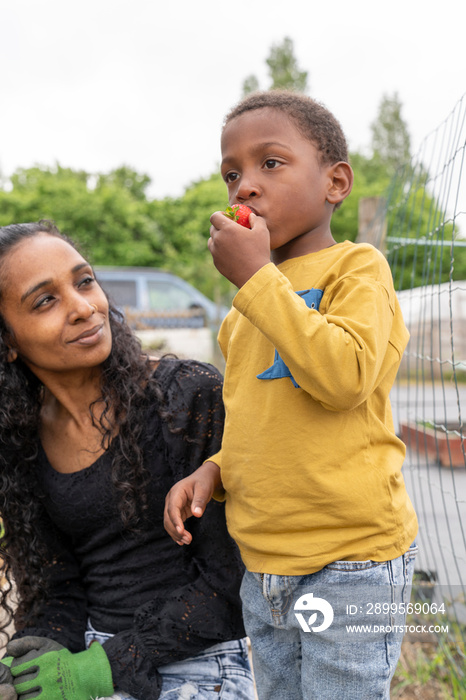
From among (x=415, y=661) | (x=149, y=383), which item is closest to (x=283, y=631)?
(x=149, y=383)

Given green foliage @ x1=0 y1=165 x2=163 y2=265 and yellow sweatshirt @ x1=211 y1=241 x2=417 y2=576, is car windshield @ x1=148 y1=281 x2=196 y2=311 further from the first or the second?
yellow sweatshirt @ x1=211 y1=241 x2=417 y2=576

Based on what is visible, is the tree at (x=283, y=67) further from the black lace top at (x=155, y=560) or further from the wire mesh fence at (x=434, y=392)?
the black lace top at (x=155, y=560)

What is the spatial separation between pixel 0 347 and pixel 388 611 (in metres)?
1.33

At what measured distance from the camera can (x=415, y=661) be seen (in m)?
2.54

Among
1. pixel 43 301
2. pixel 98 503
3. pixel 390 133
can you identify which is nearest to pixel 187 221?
pixel 390 133

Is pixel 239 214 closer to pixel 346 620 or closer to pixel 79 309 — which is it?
pixel 79 309

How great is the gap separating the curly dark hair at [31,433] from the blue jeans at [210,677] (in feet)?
1.37

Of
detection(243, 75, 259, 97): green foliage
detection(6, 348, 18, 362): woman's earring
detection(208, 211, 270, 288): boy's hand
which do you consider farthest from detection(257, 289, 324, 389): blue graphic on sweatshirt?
detection(243, 75, 259, 97): green foliage

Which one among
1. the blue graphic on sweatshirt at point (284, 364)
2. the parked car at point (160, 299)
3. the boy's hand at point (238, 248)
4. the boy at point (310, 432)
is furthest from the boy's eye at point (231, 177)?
the parked car at point (160, 299)

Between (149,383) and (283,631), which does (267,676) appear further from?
(149,383)

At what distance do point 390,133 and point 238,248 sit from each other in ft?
105

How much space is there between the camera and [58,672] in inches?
61.7

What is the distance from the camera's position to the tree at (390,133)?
29.7 m

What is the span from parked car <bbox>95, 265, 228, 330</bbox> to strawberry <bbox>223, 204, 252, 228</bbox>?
10.1m
